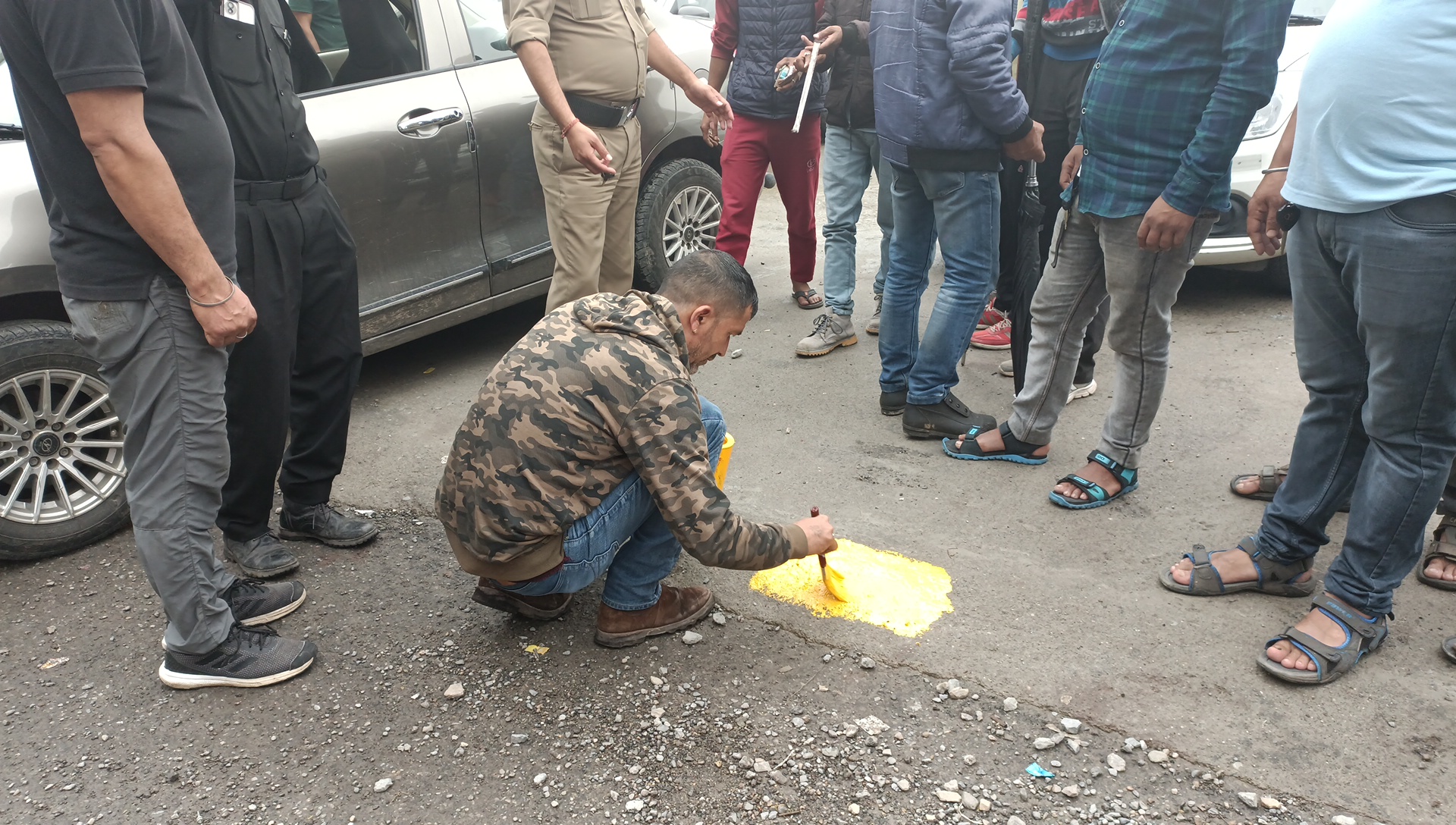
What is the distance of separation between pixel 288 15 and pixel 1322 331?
10.8 feet

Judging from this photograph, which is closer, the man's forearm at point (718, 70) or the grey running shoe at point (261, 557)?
the grey running shoe at point (261, 557)

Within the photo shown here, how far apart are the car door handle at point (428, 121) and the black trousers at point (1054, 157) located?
237 centimetres

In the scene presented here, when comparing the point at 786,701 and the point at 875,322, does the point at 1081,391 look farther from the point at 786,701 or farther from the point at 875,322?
the point at 786,701

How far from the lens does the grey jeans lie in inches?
126

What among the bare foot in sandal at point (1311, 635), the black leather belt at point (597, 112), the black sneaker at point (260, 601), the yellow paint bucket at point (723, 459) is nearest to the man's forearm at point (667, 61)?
the black leather belt at point (597, 112)

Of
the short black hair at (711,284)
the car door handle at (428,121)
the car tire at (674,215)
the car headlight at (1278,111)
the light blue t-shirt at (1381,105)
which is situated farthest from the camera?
the car tire at (674,215)

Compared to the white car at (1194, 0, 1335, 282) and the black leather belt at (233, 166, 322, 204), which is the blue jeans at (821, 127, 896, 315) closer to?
the white car at (1194, 0, 1335, 282)

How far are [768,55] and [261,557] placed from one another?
3.10 metres

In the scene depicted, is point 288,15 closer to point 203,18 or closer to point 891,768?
point 203,18

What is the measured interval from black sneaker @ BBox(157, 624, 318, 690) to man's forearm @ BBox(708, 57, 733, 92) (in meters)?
3.50

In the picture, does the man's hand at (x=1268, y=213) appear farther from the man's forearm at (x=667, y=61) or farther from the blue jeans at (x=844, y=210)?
the man's forearm at (x=667, y=61)

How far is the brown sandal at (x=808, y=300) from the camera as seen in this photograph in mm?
5535

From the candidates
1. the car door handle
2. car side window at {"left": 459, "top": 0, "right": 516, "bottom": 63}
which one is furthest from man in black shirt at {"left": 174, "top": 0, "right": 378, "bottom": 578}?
car side window at {"left": 459, "top": 0, "right": 516, "bottom": 63}

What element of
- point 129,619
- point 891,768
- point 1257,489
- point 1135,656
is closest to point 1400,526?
point 1135,656
